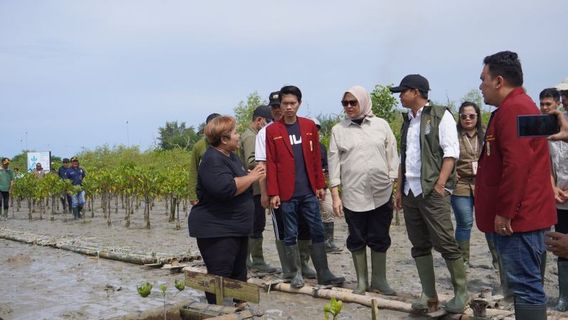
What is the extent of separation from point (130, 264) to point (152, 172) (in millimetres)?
7228

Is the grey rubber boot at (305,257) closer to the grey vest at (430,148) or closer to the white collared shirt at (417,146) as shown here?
the white collared shirt at (417,146)

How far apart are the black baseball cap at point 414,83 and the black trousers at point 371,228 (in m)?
1.15

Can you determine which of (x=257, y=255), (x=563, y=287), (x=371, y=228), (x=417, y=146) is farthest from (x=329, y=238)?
(x=563, y=287)

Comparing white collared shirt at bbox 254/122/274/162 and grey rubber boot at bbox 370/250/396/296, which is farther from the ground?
white collared shirt at bbox 254/122/274/162

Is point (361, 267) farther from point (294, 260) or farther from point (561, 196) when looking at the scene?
point (561, 196)

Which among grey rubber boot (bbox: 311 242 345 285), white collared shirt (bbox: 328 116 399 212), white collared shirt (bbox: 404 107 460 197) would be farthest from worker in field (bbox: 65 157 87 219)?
white collared shirt (bbox: 404 107 460 197)

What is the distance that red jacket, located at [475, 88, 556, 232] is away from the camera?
136 inches

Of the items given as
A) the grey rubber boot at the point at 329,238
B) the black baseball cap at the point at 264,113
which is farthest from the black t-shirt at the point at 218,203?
the grey rubber boot at the point at 329,238

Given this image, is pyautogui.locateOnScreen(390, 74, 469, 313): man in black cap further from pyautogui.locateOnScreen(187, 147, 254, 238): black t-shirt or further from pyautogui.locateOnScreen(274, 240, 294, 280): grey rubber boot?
pyautogui.locateOnScreen(274, 240, 294, 280): grey rubber boot

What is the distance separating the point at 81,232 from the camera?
13273mm

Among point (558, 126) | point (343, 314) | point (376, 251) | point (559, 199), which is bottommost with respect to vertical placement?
point (343, 314)

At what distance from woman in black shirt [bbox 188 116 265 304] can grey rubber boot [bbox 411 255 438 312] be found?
143 cm

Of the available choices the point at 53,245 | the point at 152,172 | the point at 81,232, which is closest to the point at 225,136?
the point at 53,245

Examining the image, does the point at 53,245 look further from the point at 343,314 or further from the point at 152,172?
the point at 343,314
